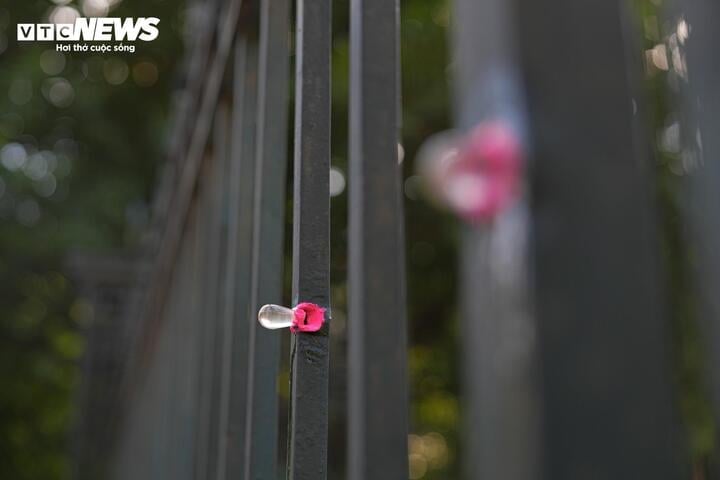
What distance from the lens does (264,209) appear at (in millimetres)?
1324

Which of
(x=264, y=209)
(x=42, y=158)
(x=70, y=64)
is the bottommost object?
(x=264, y=209)

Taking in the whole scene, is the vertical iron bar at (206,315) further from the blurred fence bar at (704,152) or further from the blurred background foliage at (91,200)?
the blurred background foliage at (91,200)

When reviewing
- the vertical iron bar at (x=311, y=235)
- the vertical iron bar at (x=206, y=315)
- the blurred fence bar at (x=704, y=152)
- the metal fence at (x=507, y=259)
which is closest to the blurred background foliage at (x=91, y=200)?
the vertical iron bar at (x=206, y=315)

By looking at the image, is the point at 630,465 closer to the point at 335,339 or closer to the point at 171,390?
the point at 171,390

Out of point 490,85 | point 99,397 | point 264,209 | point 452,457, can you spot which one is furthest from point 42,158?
point 490,85

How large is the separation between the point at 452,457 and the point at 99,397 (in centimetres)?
376

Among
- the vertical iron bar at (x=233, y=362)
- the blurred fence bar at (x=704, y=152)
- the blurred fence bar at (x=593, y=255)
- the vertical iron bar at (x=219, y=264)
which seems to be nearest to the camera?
the blurred fence bar at (x=593, y=255)

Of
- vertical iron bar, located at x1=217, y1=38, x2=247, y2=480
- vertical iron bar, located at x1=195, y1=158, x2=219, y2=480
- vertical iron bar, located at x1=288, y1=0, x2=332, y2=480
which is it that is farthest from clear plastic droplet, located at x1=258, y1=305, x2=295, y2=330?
vertical iron bar, located at x1=195, y1=158, x2=219, y2=480

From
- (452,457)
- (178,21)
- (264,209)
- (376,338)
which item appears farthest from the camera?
(178,21)

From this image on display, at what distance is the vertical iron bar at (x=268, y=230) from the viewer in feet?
4.08

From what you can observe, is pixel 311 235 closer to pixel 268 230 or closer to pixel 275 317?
pixel 275 317

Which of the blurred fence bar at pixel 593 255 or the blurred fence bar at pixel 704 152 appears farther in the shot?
the blurred fence bar at pixel 704 152

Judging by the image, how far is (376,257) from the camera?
0.81 m

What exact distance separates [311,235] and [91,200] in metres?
8.99
